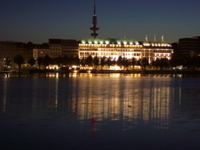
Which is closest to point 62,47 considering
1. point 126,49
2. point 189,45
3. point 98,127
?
point 126,49

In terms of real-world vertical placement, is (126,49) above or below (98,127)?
above

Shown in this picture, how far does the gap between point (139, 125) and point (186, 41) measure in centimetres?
17906

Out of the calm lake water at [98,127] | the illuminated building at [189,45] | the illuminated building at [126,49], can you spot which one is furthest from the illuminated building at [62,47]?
the calm lake water at [98,127]

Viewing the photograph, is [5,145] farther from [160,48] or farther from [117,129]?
[160,48]

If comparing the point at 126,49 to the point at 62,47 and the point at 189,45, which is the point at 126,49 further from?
the point at 62,47

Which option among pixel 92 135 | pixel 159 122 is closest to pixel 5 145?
pixel 92 135

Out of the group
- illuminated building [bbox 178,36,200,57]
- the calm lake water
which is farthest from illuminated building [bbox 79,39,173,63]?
the calm lake water

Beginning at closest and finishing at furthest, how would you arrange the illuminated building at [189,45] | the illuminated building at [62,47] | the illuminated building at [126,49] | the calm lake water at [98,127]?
1. the calm lake water at [98,127]
2. the illuminated building at [62,47]
3. the illuminated building at [126,49]
4. the illuminated building at [189,45]

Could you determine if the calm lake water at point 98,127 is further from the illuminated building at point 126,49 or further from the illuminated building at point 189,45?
the illuminated building at point 189,45

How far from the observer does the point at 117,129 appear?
16.9 meters

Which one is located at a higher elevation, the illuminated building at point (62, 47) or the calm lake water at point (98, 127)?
the illuminated building at point (62, 47)

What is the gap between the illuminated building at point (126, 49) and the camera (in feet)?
604

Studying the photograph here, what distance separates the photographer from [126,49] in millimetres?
187125

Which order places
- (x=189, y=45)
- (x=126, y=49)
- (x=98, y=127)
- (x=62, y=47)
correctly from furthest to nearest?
(x=189, y=45), (x=126, y=49), (x=62, y=47), (x=98, y=127)
